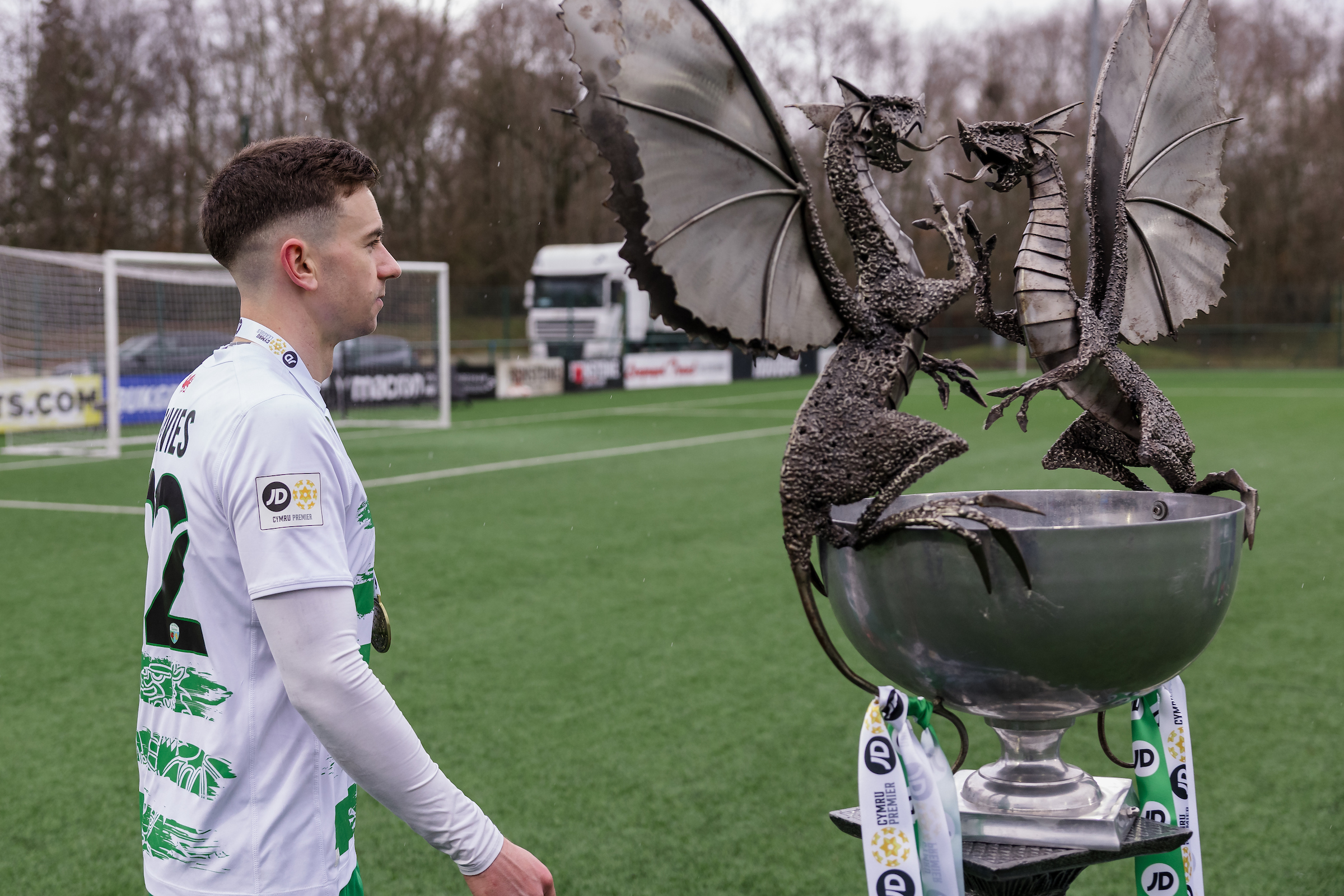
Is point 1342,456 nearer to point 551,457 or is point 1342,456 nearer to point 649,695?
point 551,457

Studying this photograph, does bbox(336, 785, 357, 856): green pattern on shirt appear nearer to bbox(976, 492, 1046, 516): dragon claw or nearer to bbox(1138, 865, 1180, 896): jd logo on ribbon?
bbox(976, 492, 1046, 516): dragon claw

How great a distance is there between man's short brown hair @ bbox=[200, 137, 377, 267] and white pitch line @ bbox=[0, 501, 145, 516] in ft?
25.5

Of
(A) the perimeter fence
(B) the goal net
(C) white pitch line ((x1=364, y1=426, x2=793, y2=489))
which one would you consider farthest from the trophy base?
(A) the perimeter fence

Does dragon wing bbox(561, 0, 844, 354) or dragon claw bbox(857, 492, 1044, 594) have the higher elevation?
dragon wing bbox(561, 0, 844, 354)

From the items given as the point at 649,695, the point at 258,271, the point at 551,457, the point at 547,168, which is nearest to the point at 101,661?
the point at 649,695

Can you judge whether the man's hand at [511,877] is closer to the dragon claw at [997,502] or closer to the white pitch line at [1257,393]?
the dragon claw at [997,502]

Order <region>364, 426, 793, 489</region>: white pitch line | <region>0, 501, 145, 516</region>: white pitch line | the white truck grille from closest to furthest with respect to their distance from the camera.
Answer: <region>0, 501, 145, 516</region>: white pitch line
<region>364, 426, 793, 489</region>: white pitch line
the white truck grille

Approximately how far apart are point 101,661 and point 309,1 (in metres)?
22.0

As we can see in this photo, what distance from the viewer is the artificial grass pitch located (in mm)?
3109

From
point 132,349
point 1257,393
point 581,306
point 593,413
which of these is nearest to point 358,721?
point 593,413

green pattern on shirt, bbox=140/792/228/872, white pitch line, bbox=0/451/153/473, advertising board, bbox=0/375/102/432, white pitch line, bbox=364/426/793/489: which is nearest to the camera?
green pattern on shirt, bbox=140/792/228/872

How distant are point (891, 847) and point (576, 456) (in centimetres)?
1094

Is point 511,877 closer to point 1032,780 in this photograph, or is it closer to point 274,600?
point 274,600

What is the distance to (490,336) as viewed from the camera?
86.2ft
